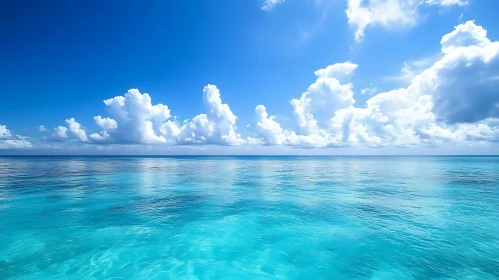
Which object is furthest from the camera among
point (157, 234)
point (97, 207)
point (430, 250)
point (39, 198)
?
point (39, 198)

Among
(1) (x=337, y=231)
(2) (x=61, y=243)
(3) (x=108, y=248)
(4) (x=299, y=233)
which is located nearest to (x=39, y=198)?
(2) (x=61, y=243)

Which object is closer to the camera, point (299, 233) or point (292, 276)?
point (292, 276)

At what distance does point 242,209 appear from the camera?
19719 mm

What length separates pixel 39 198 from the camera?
76.0 ft

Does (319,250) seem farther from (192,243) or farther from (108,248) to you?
(108,248)

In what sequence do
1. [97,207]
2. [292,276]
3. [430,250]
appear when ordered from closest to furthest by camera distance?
[292,276] < [430,250] < [97,207]

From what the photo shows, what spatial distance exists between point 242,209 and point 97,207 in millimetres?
12785

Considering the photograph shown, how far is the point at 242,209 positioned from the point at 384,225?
10.8 metres

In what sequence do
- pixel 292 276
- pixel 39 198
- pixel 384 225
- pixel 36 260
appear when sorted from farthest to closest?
pixel 39 198 < pixel 384 225 < pixel 36 260 < pixel 292 276

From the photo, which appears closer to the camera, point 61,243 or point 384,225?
point 61,243

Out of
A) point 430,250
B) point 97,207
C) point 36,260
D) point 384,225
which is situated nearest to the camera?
point 36,260

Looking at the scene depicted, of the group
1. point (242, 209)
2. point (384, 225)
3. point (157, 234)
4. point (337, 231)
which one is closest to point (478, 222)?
point (384, 225)

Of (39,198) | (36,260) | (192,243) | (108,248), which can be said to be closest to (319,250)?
(192,243)

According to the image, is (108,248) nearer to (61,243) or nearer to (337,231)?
(61,243)
